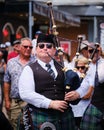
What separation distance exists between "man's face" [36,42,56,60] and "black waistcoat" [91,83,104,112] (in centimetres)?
62

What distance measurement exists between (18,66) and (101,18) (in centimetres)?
384

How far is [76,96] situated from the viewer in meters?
5.27

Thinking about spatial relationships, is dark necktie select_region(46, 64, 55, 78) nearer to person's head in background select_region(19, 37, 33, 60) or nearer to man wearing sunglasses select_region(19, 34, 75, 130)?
man wearing sunglasses select_region(19, 34, 75, 130)

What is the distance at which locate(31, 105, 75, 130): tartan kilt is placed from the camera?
5.32 m

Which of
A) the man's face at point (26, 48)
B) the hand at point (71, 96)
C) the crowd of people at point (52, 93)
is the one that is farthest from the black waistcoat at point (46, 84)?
the man's face at point (26, 48)

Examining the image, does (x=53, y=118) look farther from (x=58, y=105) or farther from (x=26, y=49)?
(x=26, y=49)

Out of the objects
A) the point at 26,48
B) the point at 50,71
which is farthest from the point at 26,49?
the point at 50,71

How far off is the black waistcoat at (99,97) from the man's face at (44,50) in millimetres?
622

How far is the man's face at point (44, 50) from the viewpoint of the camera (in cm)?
539

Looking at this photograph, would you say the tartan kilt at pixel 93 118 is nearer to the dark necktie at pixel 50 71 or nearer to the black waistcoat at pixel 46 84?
the black waistcoat at pixel 46 84

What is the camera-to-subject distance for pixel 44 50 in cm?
540

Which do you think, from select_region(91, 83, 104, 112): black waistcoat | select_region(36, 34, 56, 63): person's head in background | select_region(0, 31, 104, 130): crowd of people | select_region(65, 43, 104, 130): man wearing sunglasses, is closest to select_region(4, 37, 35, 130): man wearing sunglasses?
select_region(0, 31, 104, 130): crowd of people

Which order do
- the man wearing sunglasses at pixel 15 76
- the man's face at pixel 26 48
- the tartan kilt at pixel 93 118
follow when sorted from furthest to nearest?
the man's face at pixel 26 48 → the man wearing sunglasses at pixel 15 76 → the tartan kilt at pixel 93 118

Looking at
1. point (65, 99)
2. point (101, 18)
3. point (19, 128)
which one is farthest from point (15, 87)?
point (101, 18)
